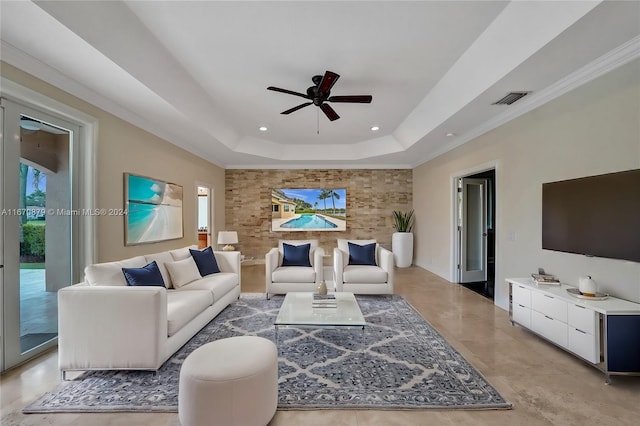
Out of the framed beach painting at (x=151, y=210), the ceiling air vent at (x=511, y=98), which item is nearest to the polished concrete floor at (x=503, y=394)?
the framed beach painting at (x=151, y=210)

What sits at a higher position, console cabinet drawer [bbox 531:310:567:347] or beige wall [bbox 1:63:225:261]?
beige wall [bbox 1:63:225:261]

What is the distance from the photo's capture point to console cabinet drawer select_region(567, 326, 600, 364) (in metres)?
2.33

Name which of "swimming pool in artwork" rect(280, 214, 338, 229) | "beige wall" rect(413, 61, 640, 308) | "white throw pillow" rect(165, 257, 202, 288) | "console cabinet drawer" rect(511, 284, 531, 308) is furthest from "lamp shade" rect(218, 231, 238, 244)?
"console cabinet drawer" rect(511, 284, 531, 308)

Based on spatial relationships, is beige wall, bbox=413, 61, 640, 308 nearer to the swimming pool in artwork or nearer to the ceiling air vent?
the ceiling air vent

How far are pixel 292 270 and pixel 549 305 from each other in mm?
3186

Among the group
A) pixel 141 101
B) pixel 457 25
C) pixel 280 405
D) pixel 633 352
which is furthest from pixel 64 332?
pixel 633 352

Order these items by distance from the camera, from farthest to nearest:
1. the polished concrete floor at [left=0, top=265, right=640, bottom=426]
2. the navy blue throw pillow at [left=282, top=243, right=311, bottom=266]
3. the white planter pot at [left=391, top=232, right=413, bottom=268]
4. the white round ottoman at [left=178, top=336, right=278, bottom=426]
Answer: the white planter pot at [left=391, top=232, right=413, bottom=268], the navy blue throw pillow at [left=282, top=243, right=311, bottom=266], the polished concrete floor at [left=0, top=265, right=640, bottom=426], the white round ottoman at [left=178, top=336, right=278, bottom=426]

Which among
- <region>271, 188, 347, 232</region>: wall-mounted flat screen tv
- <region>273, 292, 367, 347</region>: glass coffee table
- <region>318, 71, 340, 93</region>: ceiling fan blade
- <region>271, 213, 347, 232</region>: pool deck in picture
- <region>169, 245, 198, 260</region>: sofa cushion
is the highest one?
<region>318, 71, 340, 93</region>: ceiling fan blade

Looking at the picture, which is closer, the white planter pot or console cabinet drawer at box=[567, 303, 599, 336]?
console cabinet drawer at box=[567, 303, 599, 336]

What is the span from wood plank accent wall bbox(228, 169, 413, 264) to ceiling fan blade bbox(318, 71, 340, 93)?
4428 mm

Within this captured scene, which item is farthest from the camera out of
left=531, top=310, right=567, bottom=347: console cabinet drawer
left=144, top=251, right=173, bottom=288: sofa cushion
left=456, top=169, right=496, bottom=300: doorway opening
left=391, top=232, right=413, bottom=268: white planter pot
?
left=391, top=232, right=413, bottom=268: white planter pot

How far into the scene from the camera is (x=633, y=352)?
2246mm

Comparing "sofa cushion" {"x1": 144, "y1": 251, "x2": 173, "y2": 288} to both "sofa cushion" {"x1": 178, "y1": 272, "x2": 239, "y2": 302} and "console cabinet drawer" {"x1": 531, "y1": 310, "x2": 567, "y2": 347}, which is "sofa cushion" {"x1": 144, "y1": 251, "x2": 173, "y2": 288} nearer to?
"sofa cushion" {"x1": 178, "y1": 272, "x2": 239, "y2": 302}

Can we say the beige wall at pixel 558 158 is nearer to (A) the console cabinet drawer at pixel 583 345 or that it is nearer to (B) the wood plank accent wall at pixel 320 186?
(A) the console cabinet drawer at pixel 583 345
